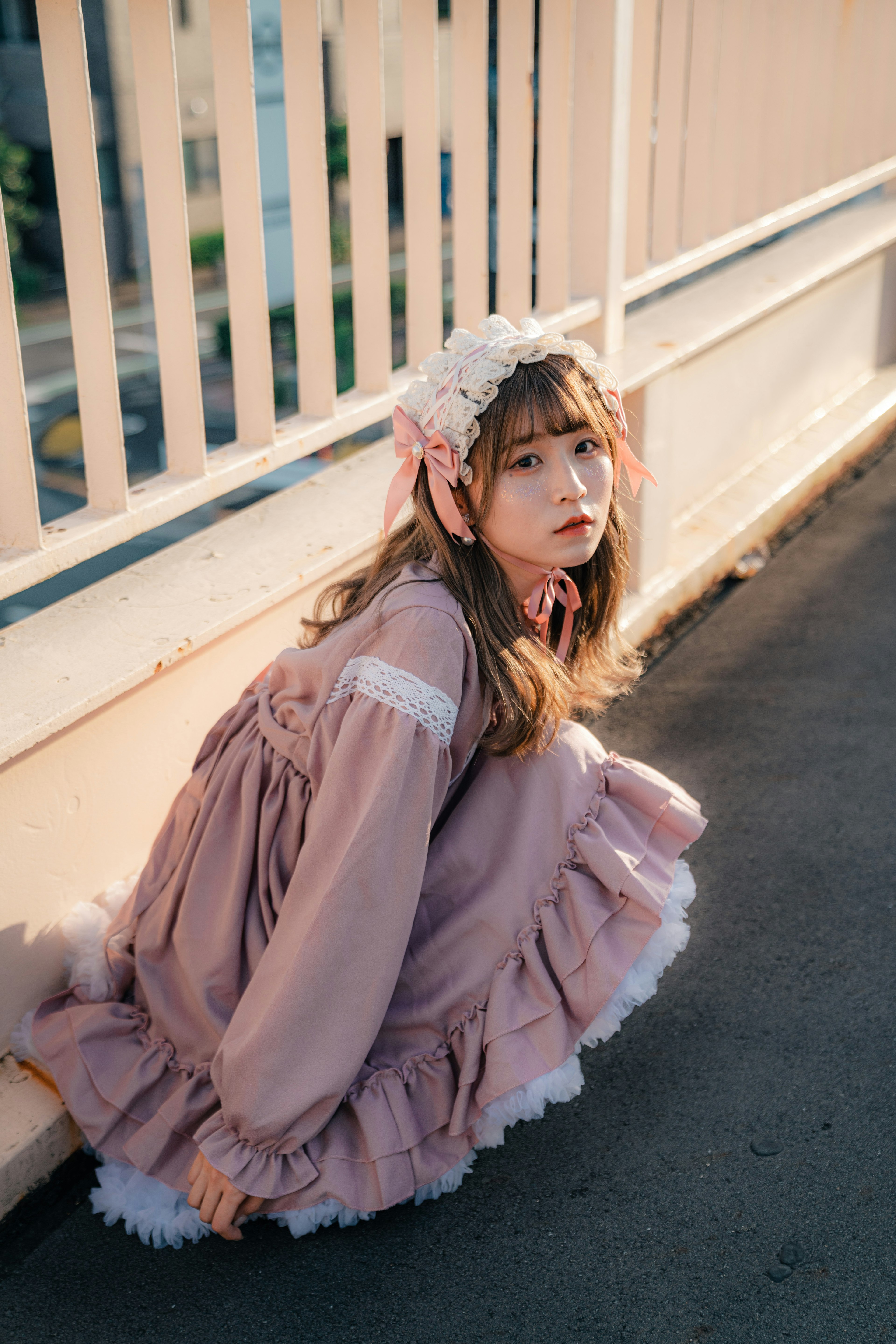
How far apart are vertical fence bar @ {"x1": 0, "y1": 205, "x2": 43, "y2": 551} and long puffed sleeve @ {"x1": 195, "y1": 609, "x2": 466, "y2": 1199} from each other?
1.95ft

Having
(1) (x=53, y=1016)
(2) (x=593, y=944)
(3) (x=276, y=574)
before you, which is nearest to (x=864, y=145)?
(3) (x=276, y=574)

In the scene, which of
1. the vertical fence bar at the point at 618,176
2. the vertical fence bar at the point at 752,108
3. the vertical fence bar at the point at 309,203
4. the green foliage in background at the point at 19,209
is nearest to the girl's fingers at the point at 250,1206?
the vertical fence bar at the point at 309,203

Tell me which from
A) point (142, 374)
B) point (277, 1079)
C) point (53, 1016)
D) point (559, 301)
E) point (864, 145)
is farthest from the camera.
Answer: point (142, 374)

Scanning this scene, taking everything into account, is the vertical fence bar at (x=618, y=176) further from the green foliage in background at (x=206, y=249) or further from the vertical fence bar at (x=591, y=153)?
the green foliage in background at (x=206, y=249)

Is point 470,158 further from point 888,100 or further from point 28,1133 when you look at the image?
point 888,100

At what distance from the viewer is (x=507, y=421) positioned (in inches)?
61.8

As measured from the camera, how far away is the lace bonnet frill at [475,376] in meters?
1.57

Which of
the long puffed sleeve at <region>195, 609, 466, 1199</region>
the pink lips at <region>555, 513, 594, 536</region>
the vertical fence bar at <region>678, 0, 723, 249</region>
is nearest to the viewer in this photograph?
the long puffed sleeve at <region>195, 609, 466, 1199</region>

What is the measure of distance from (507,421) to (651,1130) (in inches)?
43.4

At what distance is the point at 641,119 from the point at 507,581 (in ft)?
6.41

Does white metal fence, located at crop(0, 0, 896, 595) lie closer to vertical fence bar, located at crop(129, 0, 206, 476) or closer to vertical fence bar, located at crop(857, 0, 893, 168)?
vertical fence bar, located at crop(129, 0, 206, 476)

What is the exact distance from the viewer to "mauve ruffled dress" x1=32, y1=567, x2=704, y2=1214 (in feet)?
5.02

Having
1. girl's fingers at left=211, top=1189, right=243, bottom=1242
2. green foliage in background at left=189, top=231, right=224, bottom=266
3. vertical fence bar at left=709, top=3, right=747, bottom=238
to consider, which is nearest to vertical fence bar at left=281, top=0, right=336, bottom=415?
girl's fingers at left=211, top=1189, right=243, bottom=1242

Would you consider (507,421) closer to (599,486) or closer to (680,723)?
(599,486)
